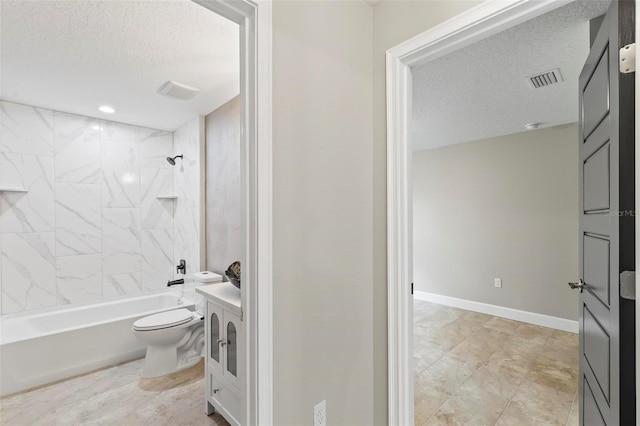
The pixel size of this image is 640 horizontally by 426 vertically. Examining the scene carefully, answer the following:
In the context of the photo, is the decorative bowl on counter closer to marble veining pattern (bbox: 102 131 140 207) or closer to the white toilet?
the white toilet

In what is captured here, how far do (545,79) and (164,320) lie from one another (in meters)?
3.66

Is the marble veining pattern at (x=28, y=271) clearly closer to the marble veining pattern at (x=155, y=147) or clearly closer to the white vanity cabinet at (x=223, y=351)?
the marble veining pattern at (x=155, y=147)

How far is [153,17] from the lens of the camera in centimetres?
174

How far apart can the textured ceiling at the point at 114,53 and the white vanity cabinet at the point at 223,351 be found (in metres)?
1.63

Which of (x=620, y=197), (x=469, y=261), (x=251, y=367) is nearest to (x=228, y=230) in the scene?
(x=251, y=367)

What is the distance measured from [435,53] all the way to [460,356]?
2677 mm

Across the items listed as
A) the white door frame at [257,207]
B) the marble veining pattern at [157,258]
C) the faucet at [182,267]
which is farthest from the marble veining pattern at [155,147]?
the white door frame at [257,207]

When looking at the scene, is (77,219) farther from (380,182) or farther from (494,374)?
(494,374)

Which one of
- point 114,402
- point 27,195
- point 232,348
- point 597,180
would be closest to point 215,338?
point 232,348

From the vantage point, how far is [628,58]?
99 cm

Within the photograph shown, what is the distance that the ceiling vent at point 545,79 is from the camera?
2273 mm

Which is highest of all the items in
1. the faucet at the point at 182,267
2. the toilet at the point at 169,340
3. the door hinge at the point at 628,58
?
the door hinge at the point at 628,58

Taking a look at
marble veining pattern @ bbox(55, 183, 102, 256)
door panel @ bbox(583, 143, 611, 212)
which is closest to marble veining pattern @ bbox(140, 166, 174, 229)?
marble veining pattern @ bbox(55, 183, 102, 256)

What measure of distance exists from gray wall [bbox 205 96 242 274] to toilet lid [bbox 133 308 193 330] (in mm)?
523
